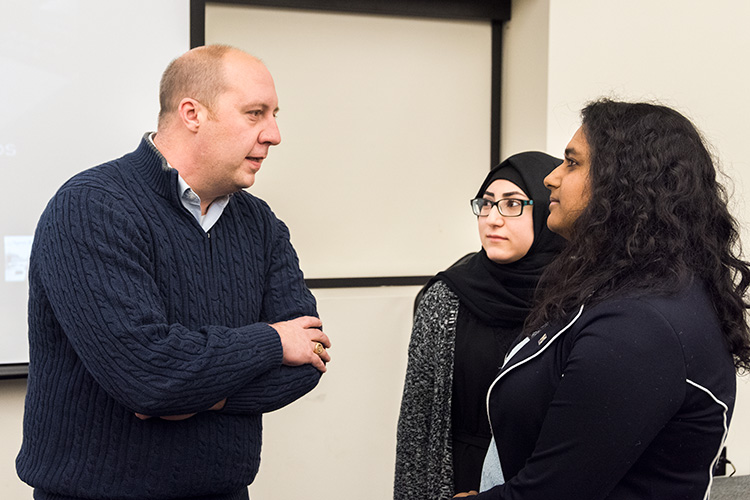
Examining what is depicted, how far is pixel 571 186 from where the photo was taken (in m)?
1.28

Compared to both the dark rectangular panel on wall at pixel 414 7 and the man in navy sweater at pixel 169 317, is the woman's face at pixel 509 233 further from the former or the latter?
the dark rectangular panel on wall at pixel 414 7

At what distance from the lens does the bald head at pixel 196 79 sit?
147 centimetres

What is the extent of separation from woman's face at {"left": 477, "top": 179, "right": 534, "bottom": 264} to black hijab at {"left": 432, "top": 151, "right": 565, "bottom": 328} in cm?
2

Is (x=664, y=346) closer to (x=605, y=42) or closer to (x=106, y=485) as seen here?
(x=106, y=485)

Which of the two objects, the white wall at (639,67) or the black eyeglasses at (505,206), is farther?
the white wall at (639,67)

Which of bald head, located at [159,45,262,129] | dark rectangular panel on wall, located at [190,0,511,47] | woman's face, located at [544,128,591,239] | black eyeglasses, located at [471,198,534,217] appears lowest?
black eyeglasses, located at [471,198,534,217]

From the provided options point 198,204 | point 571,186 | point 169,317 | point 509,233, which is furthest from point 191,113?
point 509,233

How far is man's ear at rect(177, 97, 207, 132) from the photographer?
1.47 metres

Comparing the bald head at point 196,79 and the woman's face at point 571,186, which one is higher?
the bald head at point 196,79

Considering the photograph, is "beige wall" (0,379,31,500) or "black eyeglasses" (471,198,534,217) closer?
"black eyeglasses" (471,198,534,217)

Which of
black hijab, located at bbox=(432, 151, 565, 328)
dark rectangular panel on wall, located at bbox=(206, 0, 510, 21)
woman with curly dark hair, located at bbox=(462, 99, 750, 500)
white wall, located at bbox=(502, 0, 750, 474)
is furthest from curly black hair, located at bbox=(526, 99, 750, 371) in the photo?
dark rectangular panel on wall, located at bbox=(206, 0, 510, 21)

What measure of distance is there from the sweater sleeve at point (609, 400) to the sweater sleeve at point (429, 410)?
798 millimetres

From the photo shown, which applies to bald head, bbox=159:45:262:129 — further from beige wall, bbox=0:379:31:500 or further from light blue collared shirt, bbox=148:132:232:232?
beige wall, bbox=0:379:31:500

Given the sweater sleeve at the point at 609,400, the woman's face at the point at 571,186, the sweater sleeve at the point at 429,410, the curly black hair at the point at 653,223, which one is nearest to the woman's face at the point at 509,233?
the sweater sleeve at the point at 429,410
